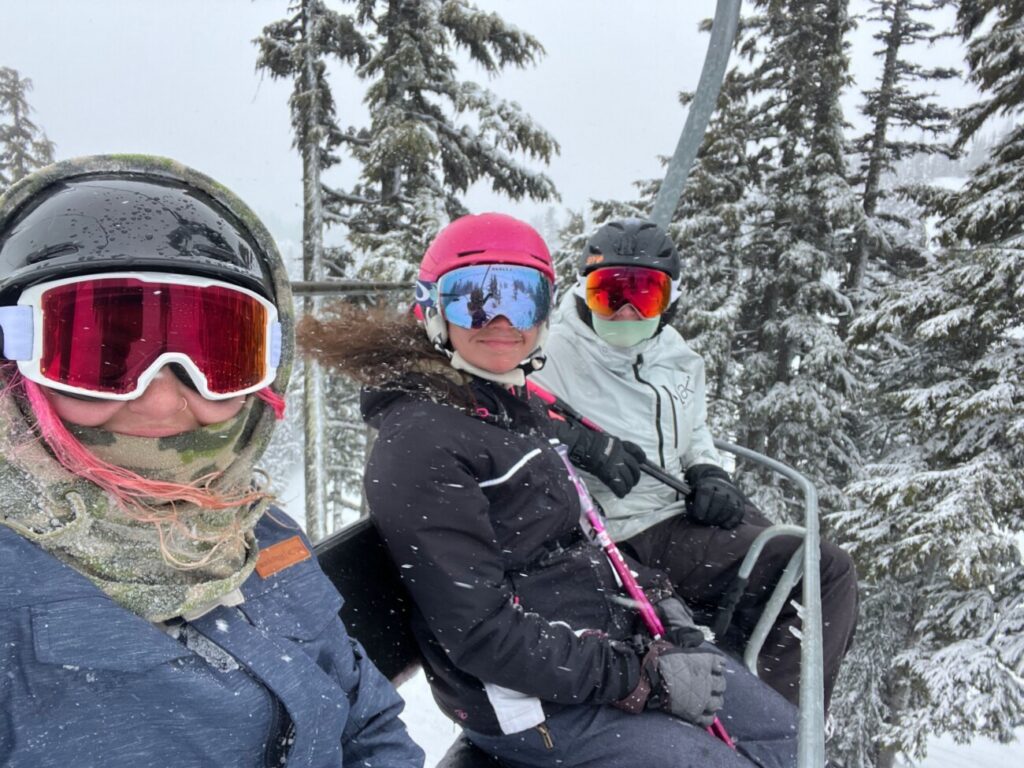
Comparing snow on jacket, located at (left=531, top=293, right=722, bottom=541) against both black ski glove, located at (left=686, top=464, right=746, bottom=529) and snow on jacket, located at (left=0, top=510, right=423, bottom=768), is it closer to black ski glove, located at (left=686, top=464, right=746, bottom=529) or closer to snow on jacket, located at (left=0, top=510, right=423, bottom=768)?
black ski glove, located at (left=686, top=464, right=746, bottom=529)

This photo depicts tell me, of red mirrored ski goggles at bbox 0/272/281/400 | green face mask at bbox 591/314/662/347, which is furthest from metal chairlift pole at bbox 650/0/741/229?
red mirrored ski goggles at bbox 0/272/281/400

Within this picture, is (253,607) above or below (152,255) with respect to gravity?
below

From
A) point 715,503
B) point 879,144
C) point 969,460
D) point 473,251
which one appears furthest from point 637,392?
point 879,144

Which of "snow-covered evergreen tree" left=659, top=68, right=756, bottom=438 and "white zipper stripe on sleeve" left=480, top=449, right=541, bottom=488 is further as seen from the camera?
"snow-covered evergreen tree" left=659, top=68, right=756, bottom=438

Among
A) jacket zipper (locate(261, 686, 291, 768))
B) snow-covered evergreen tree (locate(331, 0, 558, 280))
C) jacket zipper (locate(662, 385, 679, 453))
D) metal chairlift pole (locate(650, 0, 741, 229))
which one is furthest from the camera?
snow-covered evergreen tree (locate(331, 0, 558, 280))

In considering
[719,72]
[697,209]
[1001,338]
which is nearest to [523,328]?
[719,72]

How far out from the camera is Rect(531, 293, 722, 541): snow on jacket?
3254mm

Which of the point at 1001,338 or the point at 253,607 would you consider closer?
the point at 253,607

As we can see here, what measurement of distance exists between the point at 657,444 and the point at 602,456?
0.53 m

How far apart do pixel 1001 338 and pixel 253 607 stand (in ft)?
34.0

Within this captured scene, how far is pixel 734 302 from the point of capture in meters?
12.0

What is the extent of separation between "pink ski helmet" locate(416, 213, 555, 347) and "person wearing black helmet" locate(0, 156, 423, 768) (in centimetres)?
100

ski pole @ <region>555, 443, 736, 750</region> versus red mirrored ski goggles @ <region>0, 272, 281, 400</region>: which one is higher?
red mirrored ski goggles @ <region>0, 272, 281, 400</region>

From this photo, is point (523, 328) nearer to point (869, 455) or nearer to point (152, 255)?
point (152, 255)
